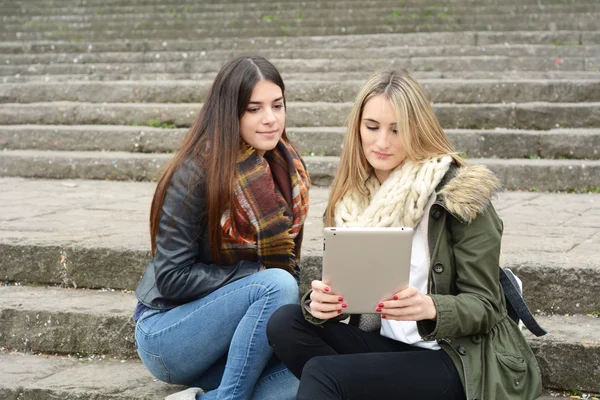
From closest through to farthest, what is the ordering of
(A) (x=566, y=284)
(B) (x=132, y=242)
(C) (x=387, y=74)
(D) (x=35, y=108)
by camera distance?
(C) (x=387, y=74)
(A) (x=566, y=284)
(B) (x=132, y=242)
(D) (x=35, y=108)

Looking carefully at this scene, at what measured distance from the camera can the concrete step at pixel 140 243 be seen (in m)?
3.31

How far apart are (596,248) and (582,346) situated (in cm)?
77

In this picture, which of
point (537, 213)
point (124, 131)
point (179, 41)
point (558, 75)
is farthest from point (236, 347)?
point (179, 41)

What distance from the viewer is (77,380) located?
127 inches

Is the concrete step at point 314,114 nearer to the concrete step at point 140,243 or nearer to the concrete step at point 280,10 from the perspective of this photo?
the concrete step at point 140,243

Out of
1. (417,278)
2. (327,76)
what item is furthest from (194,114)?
(417,278)

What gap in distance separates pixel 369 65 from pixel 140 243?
388cm

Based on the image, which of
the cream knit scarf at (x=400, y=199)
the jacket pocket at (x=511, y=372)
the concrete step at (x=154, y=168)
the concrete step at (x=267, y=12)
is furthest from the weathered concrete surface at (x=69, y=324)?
the concrete step at (x=267, y=12)

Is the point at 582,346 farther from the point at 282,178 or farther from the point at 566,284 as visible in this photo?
the point at 282,178

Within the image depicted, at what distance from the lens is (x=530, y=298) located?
3346 mm

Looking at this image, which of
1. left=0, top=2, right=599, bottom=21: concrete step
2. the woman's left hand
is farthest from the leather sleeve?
left=0, top=2, right=599, bottom=21: concrete step

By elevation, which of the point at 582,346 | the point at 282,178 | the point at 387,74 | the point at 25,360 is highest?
the point at 387,74

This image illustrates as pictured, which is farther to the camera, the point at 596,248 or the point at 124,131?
the point at 124,131

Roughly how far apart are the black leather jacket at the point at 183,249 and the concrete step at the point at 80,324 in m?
0.69
